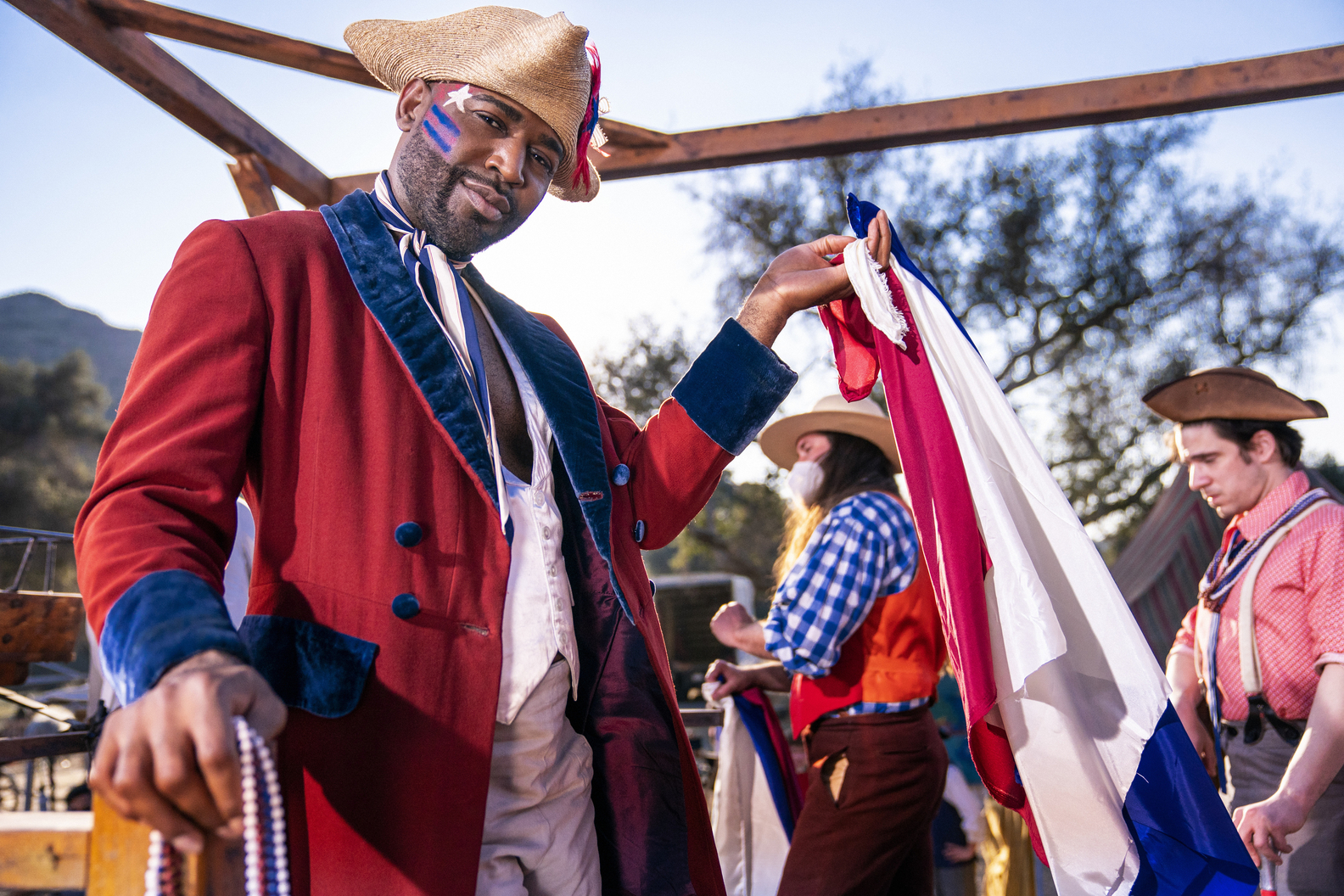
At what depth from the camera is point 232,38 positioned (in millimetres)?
3543

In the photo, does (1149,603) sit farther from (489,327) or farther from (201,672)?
(201,672)

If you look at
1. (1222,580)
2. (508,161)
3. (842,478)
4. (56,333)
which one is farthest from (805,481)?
(56,333)

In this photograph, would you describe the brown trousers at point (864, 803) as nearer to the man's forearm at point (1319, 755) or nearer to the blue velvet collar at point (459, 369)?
the man's forearm at point (1319, 755)

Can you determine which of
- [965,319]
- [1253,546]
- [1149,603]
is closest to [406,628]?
[1253,546]

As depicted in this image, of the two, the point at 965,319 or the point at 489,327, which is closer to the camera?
the point at 489,327

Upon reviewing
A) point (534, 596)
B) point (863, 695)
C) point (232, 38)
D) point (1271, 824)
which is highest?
point (232, 38)

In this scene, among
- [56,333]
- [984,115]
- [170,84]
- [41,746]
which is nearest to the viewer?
[41,746]

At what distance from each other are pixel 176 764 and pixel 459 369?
0.73 metres

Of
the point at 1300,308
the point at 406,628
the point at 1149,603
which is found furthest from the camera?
the point at 1300,308

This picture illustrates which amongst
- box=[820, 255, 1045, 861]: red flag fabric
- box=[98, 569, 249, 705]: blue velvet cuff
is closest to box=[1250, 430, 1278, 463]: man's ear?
box=[820, 255, 1045, 861]: red flag fabric

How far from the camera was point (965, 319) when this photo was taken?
1378 cm

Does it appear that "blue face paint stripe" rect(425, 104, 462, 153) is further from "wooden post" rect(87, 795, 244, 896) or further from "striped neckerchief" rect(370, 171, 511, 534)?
"wooden post" rect(87, 795, 244, 896)

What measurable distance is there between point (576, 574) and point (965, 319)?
1328 cm

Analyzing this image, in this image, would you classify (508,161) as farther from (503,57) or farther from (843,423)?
(843,423)
